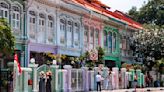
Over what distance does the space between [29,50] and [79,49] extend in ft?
25.2

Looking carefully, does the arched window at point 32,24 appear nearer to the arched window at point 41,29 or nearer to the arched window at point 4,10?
the arched window at point 41,29

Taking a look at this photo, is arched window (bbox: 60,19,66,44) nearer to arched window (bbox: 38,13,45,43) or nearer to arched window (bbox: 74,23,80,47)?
arched window (bbox: 74,23,80,47)

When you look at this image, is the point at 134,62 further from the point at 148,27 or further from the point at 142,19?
the point at 142,19

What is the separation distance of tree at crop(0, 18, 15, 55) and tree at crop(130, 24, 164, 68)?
25.3m

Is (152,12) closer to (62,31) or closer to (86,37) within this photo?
(86,37)

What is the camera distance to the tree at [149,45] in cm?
4503

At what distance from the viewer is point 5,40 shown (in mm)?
20781

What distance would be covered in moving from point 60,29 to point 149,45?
48.9ft

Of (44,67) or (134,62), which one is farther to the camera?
(134,62)

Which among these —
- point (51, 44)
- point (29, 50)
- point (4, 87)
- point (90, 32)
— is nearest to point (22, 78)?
point (4, 87)

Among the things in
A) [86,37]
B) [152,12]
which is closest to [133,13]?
[152,12]

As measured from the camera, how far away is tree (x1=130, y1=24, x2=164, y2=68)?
4503 centimetres

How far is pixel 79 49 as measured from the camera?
117 feet

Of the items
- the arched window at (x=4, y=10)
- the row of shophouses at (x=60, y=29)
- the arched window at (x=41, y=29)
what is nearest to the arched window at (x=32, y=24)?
the row of shophouses at (x=60, y=29)
